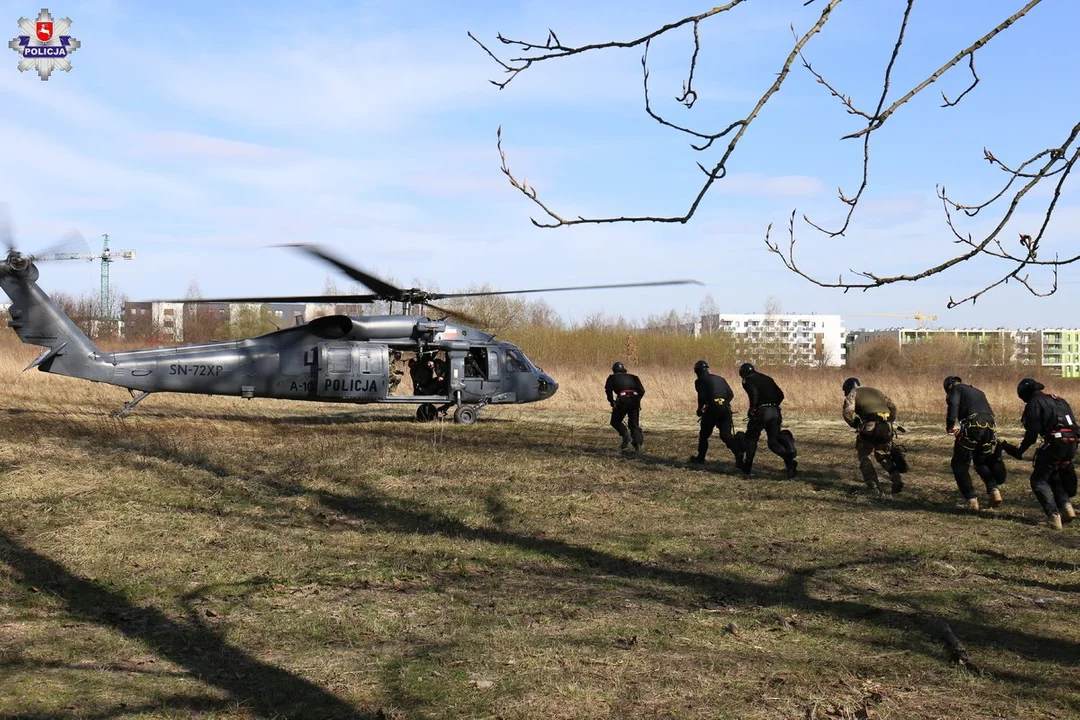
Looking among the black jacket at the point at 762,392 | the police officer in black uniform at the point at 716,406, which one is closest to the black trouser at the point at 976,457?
the black jacket at the point at 762,392

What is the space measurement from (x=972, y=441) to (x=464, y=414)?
36.2 feet

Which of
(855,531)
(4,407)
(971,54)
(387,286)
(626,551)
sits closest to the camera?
(971,54)

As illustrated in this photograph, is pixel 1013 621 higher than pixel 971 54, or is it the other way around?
pixel 971 54

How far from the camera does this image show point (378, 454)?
13.8 meters

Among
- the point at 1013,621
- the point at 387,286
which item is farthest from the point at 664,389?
the point at 1013,621

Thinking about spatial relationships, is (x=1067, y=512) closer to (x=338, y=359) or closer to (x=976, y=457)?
(x=976, y=457)

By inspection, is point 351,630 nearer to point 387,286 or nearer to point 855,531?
point 855,531

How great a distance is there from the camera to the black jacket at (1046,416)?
32.2ft

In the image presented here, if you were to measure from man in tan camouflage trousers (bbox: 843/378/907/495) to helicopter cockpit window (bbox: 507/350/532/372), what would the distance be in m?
9.29

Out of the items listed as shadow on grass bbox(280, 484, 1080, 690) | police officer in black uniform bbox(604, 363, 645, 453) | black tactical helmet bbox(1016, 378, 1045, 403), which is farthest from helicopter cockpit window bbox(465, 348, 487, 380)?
black tactical helmet bbox(1016, 378, 1045, 403)

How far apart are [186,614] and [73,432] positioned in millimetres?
9932

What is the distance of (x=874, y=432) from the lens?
39.3 ft

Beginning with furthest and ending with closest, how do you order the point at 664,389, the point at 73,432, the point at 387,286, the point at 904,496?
the point at 664,389
the point at 387,286
the point at 73,432
the point at 904,496

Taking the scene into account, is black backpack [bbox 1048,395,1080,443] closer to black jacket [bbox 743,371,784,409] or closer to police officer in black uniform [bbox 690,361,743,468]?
black jacket [bbox 743,371,784,409]
